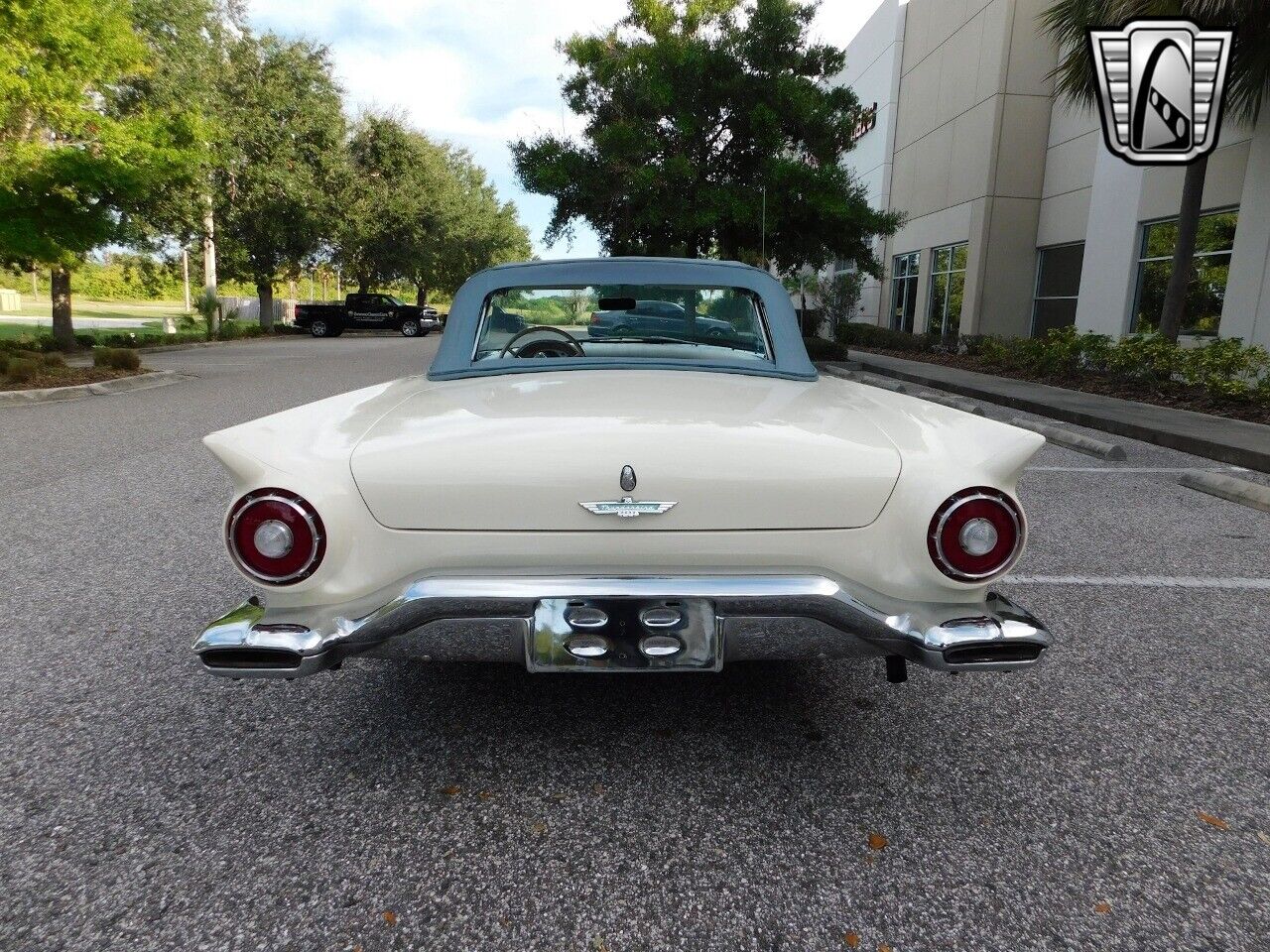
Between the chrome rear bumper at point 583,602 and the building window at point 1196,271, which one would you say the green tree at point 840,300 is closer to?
the building window at point 1196,271

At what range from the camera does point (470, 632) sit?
2021mm

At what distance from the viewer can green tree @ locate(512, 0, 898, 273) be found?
18.5 m

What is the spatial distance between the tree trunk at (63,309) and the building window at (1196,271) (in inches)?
848

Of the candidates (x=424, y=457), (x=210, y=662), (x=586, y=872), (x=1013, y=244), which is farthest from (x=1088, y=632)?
(x=1013, y=244)

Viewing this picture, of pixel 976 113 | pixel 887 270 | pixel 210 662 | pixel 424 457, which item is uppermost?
pixel 976 113

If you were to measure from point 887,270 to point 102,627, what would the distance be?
29.2 metres

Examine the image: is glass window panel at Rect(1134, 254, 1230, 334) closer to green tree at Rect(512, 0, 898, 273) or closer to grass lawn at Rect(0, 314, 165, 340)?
green tree at Rect(512, 0, 898, 273)

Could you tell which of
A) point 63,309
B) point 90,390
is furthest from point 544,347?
point 63,309

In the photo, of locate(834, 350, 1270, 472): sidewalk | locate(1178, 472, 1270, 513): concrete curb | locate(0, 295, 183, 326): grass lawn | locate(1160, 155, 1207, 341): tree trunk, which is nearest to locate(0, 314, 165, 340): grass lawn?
locate(0, 295, 183, 326): grass lawn

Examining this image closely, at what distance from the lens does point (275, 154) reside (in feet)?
94.4

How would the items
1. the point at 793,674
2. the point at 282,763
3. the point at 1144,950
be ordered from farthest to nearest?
1. the point at 793,674
2. the point at 282,763
3. the point at 1144,950

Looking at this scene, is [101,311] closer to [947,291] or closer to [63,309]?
[63,309]

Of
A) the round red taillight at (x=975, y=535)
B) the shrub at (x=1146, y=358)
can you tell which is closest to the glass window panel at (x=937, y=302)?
the shrub at (x=1146, y=358)

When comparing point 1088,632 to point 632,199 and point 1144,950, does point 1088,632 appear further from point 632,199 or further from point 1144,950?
point 632,199
